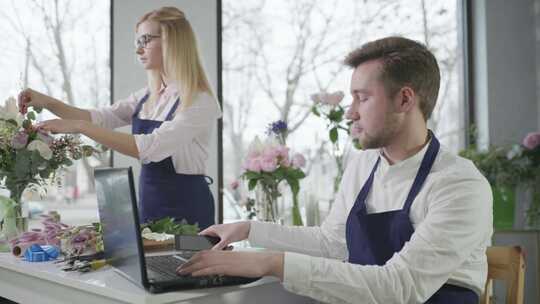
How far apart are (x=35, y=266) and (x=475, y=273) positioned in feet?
4.00

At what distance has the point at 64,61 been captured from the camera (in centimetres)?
345

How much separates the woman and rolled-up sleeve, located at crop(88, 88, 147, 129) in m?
0.05

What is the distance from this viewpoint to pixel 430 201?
4.45 ft

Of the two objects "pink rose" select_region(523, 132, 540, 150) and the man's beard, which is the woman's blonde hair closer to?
the man's beard

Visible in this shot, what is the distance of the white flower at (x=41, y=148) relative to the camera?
77.3 inches

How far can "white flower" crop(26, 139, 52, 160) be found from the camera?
1964 mm

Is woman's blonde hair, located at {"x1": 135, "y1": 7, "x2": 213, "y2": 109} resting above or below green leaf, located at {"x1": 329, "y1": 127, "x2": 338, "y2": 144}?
above

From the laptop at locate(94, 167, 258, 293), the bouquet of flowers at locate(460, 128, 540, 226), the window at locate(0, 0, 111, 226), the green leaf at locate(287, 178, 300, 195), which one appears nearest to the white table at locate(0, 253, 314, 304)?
the laptop at locate(94, 167, 258, 293)

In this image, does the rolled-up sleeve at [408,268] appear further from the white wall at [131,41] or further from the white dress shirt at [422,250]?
the white wall at [131,41]

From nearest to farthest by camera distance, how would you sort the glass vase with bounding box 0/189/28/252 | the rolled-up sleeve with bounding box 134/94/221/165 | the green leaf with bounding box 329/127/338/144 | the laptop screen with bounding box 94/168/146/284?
1. the laptop screen with bounding box 94/168/146/284
2. the glass vase with bounding box 0/189/28/252
3. the rolled-up sleeve with bounding box 134/94/221/165
4. the green leaf with bounding box 329/127/338/144

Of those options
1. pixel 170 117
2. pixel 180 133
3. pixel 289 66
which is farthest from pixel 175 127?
pixel 289 66

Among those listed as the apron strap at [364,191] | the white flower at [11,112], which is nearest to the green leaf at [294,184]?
the apron strap at [364,191]

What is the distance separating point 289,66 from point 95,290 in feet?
9.22

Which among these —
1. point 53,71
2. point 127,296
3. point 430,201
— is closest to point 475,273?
point 430,201
